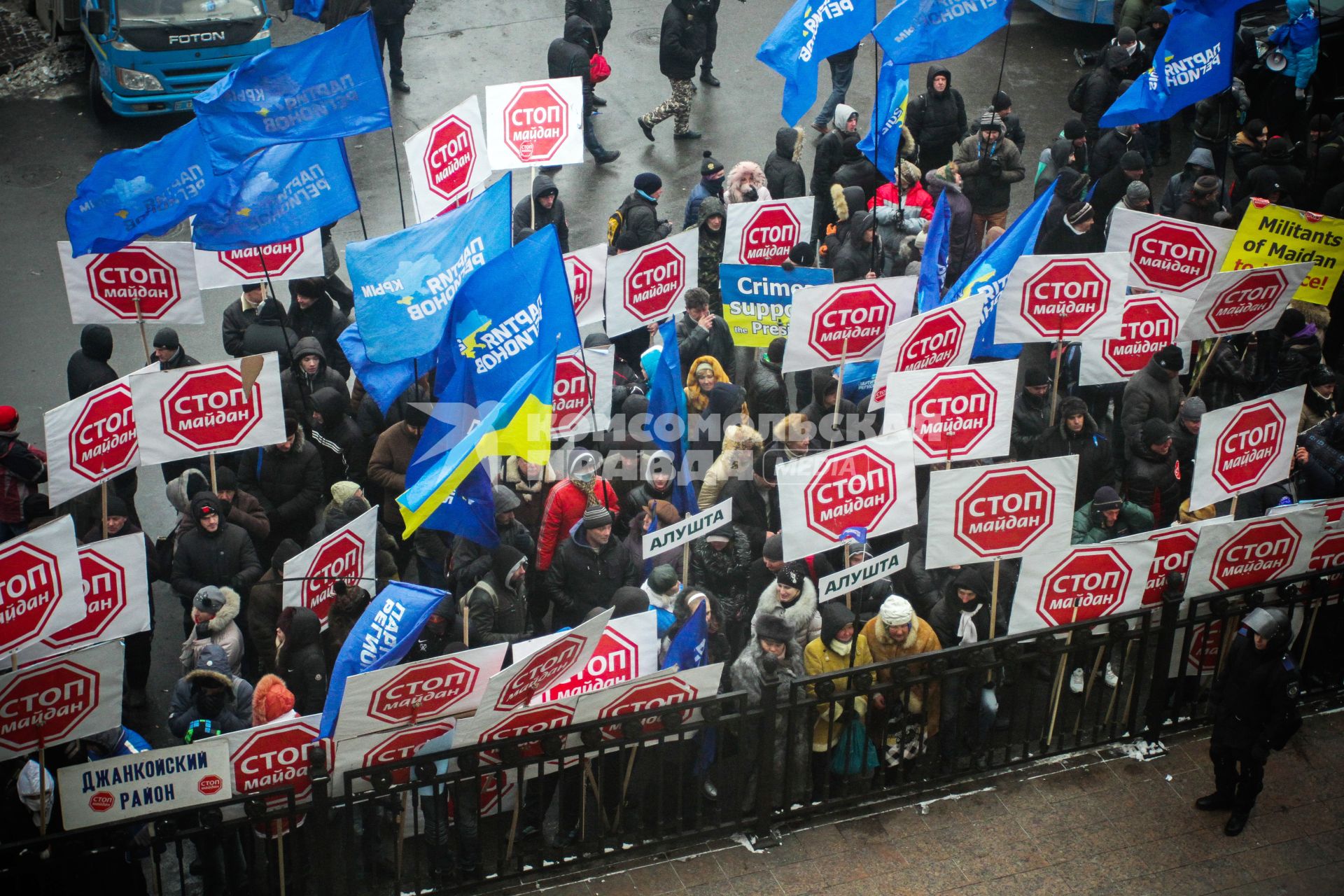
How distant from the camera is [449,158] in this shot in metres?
11.5

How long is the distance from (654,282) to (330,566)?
3.97 meters

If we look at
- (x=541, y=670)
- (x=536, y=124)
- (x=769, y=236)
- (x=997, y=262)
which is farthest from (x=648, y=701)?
(x=536, y=124)

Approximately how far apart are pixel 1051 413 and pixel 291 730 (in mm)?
6306

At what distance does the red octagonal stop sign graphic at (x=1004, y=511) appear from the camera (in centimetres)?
842

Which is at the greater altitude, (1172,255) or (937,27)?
(937,27)

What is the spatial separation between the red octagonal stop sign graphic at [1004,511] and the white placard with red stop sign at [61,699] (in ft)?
15.8

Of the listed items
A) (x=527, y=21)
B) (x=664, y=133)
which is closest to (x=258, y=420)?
(x=664, y=133)

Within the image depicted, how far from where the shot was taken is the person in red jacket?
9.63 meters

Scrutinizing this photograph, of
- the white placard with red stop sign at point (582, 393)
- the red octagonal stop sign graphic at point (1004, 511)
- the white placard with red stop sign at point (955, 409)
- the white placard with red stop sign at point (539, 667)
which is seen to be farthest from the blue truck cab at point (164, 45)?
the red octagonal stop sign graphic at point (1004, 511)

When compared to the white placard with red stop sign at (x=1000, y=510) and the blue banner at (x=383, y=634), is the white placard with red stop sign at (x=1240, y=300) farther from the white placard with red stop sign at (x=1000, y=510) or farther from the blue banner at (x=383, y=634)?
the blue banner at (x=383, y=634)

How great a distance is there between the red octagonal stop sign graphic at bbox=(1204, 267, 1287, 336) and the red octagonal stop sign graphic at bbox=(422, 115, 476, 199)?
19.7 ft

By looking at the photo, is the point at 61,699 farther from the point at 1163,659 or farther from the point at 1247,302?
the point at 1247,302

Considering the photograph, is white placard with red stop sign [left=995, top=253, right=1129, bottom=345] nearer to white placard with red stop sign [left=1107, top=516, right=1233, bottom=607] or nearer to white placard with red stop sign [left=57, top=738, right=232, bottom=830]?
white placard with red stop sign [left=1107, top=516, right=1233, bottom=607]

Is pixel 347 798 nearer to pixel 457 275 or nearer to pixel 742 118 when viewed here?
pixel 457 275
